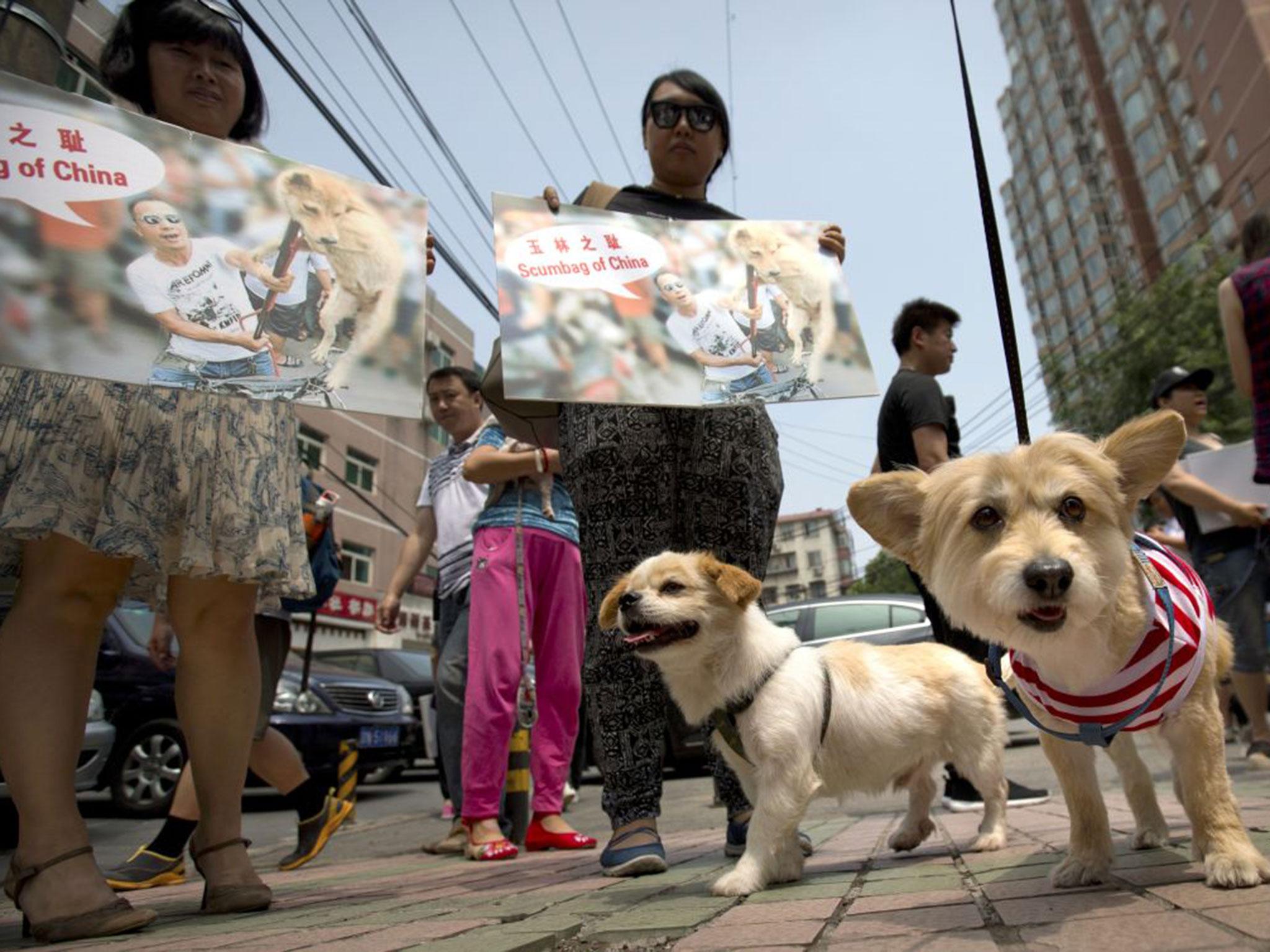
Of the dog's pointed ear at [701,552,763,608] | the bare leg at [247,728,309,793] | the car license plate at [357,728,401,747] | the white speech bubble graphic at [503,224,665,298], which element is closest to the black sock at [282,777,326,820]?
the bare leg at [247,728,309,793]

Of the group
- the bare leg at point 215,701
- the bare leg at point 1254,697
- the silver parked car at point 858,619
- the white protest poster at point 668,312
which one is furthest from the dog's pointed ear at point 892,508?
the silver parked car at point 858,619

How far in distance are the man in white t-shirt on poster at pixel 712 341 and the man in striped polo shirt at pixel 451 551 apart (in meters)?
1.85

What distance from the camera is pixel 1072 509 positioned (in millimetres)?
1819

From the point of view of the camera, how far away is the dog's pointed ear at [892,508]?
6.73ft

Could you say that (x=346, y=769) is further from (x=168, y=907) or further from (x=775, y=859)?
(x=775, y=859)

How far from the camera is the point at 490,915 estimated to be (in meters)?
1.97

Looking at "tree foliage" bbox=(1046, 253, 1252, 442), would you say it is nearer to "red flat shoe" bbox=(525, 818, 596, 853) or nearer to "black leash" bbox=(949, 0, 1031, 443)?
"red flat shoe" bbox=(525, 818, 596, 853)

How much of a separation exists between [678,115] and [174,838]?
3.37 m

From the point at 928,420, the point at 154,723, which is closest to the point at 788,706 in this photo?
the point at 928,420

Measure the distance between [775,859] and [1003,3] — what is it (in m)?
87.8

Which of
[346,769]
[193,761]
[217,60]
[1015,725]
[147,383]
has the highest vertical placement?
[217,60]

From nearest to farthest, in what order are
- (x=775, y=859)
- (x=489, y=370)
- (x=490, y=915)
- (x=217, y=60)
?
(x=490, y=915), (x=775, y=859), (x=217, y=60), (x=489, y=370)

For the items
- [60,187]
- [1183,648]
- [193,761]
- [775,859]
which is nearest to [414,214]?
[60,187]

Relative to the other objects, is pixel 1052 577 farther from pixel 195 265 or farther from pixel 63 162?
pixel 63 162
